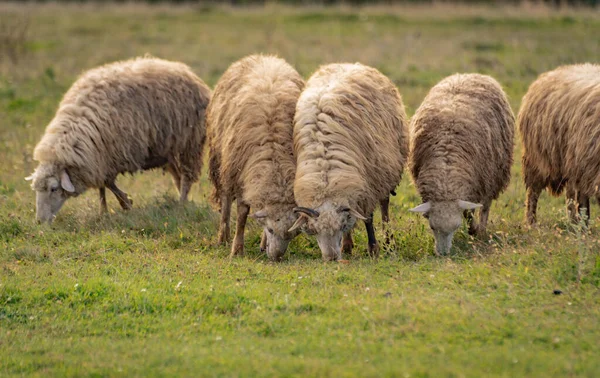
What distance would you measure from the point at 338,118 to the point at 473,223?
6.61ft

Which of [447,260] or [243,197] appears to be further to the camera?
[243,197]

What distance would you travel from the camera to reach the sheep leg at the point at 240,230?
8.30m

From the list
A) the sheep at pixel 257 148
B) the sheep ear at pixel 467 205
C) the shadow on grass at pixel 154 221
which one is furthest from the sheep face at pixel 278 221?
the sheep ear at pixel 467 205

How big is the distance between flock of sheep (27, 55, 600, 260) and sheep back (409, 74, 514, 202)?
1cm

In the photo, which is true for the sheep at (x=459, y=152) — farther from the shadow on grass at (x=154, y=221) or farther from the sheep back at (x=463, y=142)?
the shadow on grass at (x=154, y=221)

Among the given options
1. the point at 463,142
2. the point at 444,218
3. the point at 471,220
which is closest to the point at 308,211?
the point at 444,218

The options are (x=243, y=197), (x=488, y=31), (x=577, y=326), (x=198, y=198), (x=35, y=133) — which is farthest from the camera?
(x=488, y=31)

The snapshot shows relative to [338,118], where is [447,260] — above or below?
below

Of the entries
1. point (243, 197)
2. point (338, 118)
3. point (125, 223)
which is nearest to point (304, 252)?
point (243, 197)

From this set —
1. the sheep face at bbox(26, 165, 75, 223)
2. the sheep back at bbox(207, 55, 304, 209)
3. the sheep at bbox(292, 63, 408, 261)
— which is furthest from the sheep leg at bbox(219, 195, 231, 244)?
the sheep face at bbox(26, 165, 75, 223)

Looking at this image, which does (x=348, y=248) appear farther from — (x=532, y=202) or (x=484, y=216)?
(x=532, y=202)

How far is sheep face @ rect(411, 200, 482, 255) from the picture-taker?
7.85m

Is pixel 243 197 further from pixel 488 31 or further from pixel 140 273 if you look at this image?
pixel 488 31

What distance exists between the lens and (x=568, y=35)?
754 inches
